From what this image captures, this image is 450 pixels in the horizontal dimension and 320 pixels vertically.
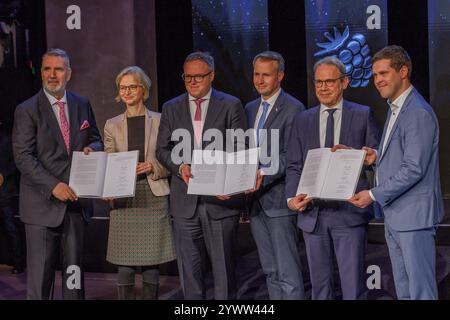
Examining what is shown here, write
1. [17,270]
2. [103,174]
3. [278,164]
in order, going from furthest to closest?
[17,270]
[103,174]
[278,164]

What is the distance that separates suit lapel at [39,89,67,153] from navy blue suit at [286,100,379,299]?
1422mm

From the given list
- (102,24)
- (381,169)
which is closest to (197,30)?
(102,24)

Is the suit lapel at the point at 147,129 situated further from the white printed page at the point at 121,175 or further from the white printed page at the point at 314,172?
the white printed page at the point at 314,172

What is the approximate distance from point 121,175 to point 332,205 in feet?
4.13

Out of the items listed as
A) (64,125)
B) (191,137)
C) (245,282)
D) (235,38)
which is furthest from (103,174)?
(235,38)

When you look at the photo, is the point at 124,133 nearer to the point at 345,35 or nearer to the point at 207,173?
the point at 207,173

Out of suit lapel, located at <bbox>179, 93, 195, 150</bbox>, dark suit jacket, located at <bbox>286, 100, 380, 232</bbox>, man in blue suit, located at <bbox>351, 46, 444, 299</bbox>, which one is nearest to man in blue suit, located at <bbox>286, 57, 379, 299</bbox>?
dark suit jacket, located at <bbox>286, 100, 380, 232</bbox>

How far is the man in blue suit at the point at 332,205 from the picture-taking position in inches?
Answer: 169

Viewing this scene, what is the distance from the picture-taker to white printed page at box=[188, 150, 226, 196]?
4.40 m

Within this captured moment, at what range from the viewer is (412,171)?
3.89m

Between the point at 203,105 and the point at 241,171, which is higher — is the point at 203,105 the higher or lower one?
the higher one

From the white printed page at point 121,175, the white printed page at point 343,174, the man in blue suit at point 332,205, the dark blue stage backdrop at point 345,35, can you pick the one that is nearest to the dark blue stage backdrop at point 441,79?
the dark blue stage backdrop at point 345,35

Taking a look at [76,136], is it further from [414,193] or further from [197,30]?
[197,30]
